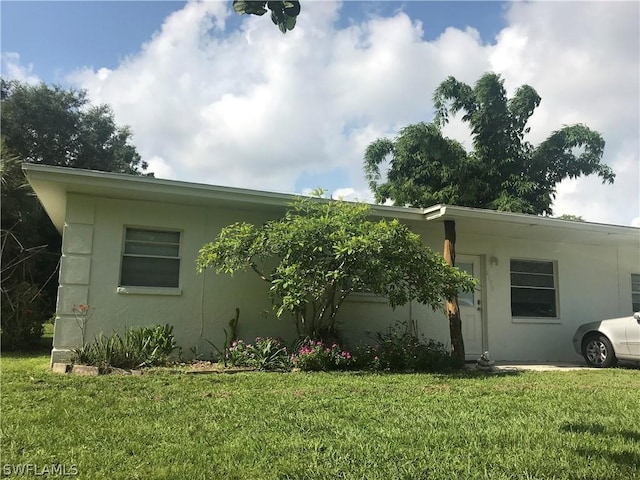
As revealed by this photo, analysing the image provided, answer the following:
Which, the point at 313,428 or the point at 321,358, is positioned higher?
the point at 321,358

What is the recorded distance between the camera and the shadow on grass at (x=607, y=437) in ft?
12.9

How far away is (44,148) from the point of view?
79.9 feet

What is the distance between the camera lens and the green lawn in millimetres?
3672

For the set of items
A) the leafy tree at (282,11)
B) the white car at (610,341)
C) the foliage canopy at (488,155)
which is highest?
the foliage canopy at (488,155)

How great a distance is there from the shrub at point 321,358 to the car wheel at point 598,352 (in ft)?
18.4

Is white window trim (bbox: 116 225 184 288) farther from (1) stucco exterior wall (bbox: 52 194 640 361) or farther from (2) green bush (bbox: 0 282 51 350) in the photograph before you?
(2) green bush (bbox: 0 282 51 350)

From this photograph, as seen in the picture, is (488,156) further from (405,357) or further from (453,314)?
(405,357)

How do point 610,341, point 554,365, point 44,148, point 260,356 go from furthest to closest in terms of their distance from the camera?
point 44,148 → point 554,365 → point 610,341 → point 260,356

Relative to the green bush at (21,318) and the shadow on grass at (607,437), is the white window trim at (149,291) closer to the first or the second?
the green bush at (21,318)

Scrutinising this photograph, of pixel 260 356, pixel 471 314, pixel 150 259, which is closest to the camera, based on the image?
pixel 260 356

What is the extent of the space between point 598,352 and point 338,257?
6.51 meters

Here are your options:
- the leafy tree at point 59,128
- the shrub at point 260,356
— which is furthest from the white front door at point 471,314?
the leafy tree at point 59,128

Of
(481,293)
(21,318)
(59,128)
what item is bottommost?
(21,318)

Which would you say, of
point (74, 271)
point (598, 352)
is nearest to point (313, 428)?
point (74, 271)
